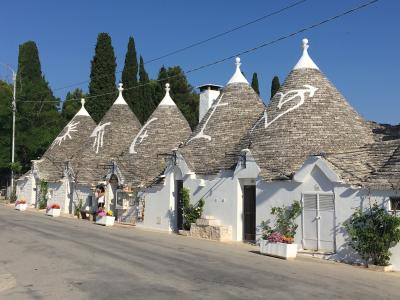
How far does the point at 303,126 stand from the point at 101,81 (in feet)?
101

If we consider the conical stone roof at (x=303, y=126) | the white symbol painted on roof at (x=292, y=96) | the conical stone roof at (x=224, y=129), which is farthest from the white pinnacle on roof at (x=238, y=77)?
the white symbol painted on roof at (x=292, y=96)

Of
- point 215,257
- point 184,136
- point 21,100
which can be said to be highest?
point 21,100

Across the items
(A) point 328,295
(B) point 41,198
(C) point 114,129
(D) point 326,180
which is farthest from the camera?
(B) point 41,198

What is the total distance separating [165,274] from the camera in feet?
35.8

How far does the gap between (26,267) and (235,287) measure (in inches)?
207

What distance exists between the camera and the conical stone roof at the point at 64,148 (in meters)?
36.8

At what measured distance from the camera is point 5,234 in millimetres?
18359

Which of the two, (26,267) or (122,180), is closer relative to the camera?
(26,267)

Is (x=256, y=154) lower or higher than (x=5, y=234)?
higher

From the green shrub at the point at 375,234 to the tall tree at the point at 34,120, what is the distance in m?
36.3

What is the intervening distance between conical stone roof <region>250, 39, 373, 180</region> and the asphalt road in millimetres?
3713

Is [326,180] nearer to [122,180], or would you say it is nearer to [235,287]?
[235,287]

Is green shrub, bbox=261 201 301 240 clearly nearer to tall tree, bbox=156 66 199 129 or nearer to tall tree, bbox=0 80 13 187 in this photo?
tall tree, bbox=0 80 13 187

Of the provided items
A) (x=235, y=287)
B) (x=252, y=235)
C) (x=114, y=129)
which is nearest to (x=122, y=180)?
(x=114, y=129)
